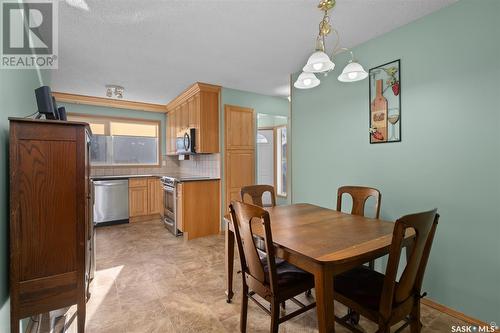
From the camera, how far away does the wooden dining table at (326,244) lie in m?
1.20

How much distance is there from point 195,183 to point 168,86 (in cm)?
167

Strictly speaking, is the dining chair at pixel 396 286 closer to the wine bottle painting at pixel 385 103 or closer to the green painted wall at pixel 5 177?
the wine bottle painting at pixel 385 103

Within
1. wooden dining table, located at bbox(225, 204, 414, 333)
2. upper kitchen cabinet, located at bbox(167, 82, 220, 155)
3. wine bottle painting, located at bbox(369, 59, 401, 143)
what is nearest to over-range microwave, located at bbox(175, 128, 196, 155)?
upper kitchen cabinet, located at bbox(167, 82, 220, 155)

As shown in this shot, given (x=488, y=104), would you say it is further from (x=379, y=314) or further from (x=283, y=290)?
(x=283, y=290)

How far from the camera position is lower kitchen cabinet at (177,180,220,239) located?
3.69m

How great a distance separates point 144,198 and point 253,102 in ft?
9.59

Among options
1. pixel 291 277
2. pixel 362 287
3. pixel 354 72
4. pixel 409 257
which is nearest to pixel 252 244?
pixel 291 277

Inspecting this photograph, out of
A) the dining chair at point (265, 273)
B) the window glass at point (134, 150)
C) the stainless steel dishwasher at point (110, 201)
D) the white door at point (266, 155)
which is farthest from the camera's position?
the white door at point (266, 155)

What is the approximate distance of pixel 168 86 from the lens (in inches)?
154

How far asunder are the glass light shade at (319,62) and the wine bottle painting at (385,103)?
1.06 metres

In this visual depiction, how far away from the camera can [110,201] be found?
176 inches
